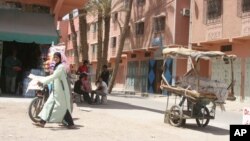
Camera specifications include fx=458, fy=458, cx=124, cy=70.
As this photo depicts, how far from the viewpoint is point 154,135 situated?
1061 cm

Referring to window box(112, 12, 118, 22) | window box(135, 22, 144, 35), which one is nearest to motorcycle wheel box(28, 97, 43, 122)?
window box(135, 22, 144, 35)

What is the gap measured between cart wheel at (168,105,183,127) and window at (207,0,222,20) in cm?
1798

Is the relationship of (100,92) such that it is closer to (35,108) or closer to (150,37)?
(35,108)

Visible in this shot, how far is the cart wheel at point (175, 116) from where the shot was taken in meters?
12.6

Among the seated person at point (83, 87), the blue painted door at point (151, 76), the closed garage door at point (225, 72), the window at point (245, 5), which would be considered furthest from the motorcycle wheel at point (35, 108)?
the blue painted door at point (151, 76)

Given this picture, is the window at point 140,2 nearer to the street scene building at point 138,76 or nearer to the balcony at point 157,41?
the street scene building at point 138,76

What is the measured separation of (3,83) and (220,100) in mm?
10316

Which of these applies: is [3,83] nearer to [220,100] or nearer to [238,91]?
[220,100]

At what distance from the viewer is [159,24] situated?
1490 inches

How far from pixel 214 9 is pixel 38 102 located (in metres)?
21.1

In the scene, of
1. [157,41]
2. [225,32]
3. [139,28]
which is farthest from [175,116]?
[139,28]

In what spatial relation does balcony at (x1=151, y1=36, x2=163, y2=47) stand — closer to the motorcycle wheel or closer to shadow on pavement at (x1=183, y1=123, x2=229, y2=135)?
shadow on pavement at (x1=183, y1=123, x2=229, y2=135)

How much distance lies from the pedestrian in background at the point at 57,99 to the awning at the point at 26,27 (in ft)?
25.8

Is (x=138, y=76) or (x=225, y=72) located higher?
(x=225, y=72)
